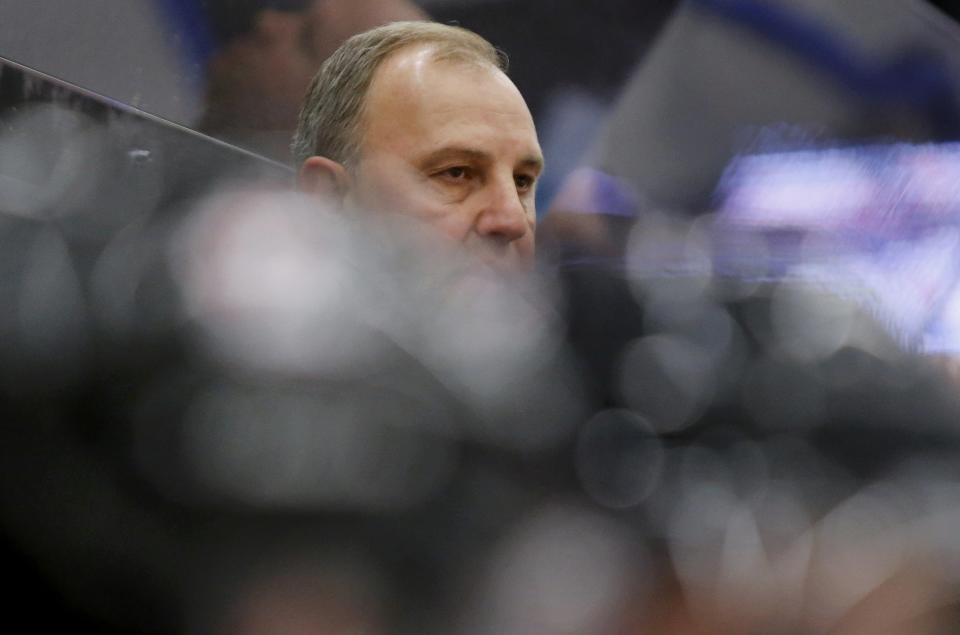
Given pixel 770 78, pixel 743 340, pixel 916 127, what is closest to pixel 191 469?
pixel 743 340

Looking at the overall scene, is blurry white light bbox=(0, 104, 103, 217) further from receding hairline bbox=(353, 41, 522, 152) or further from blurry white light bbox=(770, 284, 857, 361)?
receding hairline bbox=(353, 41, 522, 152)

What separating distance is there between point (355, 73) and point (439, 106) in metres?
0.07

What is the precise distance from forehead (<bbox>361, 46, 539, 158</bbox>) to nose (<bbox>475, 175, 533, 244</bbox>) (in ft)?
0.09

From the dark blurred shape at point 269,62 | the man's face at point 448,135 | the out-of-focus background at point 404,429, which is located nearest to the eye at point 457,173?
the man's face at point 448,135

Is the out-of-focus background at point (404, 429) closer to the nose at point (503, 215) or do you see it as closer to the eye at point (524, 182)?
the nose at point (503, 215)

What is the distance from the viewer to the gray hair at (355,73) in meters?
0.67

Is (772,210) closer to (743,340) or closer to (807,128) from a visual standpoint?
(807,128)

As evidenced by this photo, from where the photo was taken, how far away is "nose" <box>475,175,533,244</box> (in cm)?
55

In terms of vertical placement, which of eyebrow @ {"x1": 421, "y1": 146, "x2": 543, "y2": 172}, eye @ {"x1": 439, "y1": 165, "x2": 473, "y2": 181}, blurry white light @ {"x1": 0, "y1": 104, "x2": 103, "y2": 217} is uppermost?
blurry white light @ {"x1": 0, "y1": 104, "x2": 103, "y2": 217}

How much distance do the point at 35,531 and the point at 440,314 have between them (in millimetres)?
71

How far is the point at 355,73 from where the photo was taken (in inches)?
27.0

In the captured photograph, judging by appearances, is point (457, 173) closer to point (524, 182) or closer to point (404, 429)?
point (524, 182)

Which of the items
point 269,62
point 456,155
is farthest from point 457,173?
point 269,62

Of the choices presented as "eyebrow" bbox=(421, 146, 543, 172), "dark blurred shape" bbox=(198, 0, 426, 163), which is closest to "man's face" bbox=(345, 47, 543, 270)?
"eyebrow" bbox=(421, 146, 543, 172)
